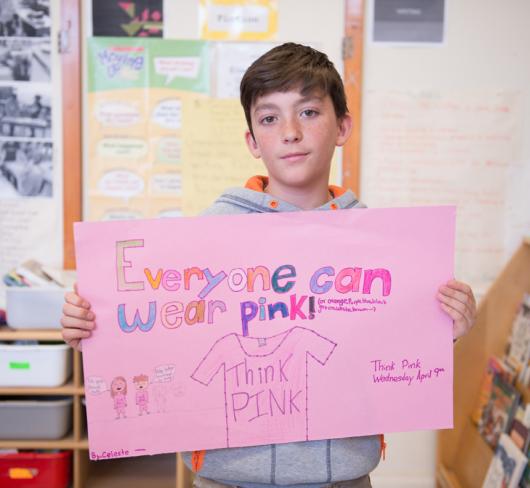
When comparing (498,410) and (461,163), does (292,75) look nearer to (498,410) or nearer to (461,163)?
(461,163)

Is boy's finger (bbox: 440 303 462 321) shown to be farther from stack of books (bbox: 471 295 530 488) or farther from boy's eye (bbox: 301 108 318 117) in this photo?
stack of books (bbox: 471 295 530 488)

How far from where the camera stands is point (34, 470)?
1.86 meters

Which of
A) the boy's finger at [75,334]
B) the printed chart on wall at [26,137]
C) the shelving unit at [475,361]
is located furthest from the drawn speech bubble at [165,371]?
the shelving unit at [475,361]

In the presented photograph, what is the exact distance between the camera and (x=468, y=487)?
204 cm

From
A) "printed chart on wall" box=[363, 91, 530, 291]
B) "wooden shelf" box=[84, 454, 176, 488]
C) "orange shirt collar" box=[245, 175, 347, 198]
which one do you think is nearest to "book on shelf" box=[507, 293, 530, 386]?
"printed chart on wall" box=[363, 91, 530, 291]

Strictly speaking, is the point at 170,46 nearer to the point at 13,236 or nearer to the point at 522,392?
the point at 13,236

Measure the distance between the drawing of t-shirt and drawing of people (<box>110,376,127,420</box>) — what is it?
0.39 feet

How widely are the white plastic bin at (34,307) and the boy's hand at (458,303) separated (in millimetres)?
1290

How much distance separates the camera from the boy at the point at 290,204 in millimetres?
940

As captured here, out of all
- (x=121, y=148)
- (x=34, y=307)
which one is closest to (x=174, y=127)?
(x=121, y=148)

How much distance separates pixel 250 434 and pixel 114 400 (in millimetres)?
241

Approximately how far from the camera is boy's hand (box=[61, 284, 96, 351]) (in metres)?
0.90

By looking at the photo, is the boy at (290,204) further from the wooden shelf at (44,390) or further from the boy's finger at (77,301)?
the wooden shelf at (44,390)

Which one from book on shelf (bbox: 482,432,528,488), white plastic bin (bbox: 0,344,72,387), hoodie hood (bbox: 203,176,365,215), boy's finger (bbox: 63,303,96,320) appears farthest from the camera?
white plastic bin (bbox: 0,344,72,387)
